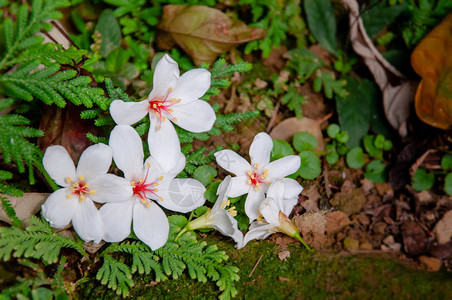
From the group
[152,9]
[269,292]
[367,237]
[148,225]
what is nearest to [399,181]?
[367,237]

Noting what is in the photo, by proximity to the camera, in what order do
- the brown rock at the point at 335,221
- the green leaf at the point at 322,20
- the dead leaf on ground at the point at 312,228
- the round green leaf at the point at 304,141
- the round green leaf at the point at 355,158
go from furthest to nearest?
the green leaf at the point at 322,20 → the round green leaf at the point at 355,158 → the round green leaf at the point at 304,141 → the brown rock at the point at 335,221 → the dead leaf on ground at the point at 312,228

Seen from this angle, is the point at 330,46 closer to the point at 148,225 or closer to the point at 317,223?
the point at 317,223

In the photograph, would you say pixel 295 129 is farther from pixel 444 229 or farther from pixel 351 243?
pixel 444 229

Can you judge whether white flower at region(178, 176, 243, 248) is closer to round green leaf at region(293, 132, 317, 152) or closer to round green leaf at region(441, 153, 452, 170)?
round green leaf at region(293, 132, 317, 152)

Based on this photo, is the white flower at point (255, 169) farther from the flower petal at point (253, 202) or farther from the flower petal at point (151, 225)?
the flower petal at point (151, 225)

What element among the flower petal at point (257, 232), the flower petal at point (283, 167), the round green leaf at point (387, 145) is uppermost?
the flower petal at point (283, 167)

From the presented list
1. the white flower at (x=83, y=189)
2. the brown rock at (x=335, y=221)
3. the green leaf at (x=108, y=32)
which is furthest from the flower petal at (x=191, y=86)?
the brown rock at (x=335, y=221)

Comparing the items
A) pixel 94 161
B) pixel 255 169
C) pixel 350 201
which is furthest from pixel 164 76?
pixel 350 201
